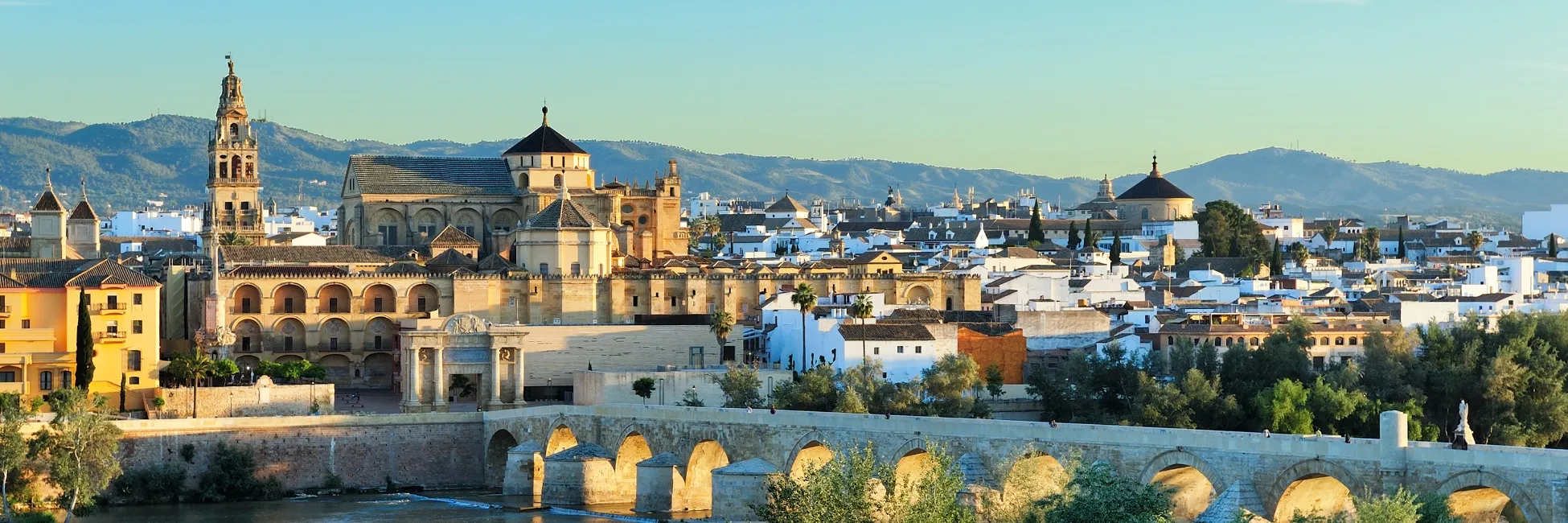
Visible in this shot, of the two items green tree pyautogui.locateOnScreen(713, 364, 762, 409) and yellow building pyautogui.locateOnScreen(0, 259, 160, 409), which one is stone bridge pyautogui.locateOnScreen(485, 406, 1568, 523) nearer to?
green tree pyautogui.locateOnScreen(713, 364, 762, 409)

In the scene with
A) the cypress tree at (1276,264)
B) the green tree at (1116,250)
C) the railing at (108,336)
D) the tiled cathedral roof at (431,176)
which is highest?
the tiled cathedral roof at (431,176)

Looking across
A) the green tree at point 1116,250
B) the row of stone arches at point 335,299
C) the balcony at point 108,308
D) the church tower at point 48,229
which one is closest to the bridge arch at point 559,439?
the balcony at point 108,308

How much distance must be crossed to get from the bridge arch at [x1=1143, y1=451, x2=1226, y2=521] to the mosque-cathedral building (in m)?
26.8

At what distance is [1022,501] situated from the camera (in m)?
43.5

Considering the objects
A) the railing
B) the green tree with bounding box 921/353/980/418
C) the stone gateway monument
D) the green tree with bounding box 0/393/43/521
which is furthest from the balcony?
the green tree with bounding box 921/353/980/418

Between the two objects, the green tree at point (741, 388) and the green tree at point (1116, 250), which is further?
the green tree at point (1116, 250)

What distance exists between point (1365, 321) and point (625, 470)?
25591 millimetres

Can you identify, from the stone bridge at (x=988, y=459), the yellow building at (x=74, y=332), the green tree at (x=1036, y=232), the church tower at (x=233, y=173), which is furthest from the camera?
the green tree at (x=1036, y=232)

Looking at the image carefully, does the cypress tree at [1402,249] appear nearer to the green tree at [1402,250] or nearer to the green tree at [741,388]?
the green tree at [1402,250]

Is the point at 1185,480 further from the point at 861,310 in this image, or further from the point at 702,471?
the point at 861,310

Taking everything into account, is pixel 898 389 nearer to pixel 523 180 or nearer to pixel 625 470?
pixel 625 470

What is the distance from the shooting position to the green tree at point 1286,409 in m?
58.2

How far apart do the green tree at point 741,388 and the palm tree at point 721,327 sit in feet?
19.7

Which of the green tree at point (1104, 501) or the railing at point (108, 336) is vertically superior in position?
the railing at point (108, 336)
